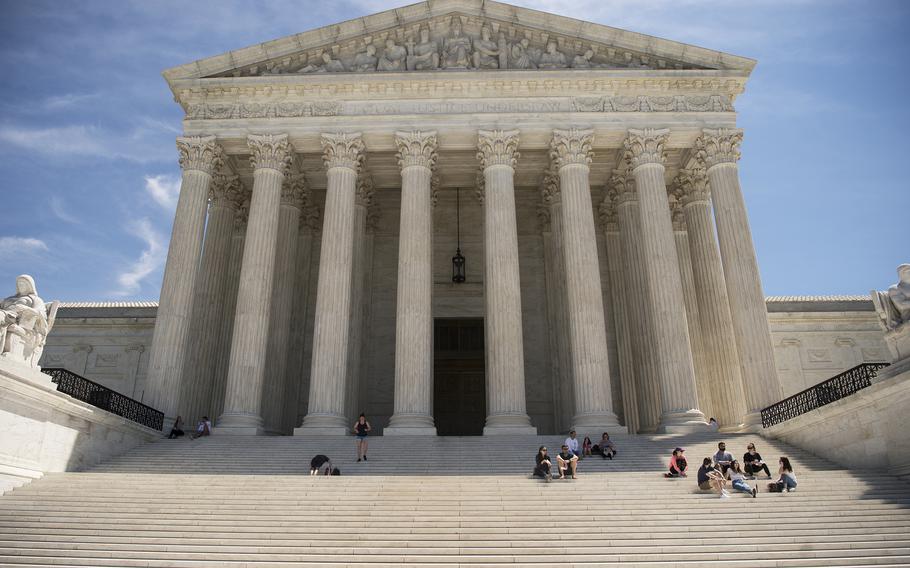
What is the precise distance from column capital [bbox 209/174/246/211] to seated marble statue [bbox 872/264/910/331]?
26148 millimetres

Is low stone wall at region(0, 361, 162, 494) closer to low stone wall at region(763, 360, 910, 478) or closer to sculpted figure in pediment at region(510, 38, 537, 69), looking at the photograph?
sculpted figure in pediment at region(510, 38, 537, 69)

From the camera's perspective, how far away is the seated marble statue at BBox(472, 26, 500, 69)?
29.3m

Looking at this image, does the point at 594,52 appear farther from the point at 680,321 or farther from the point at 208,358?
the point at 208,358

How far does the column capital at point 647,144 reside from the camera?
27812 millimetres

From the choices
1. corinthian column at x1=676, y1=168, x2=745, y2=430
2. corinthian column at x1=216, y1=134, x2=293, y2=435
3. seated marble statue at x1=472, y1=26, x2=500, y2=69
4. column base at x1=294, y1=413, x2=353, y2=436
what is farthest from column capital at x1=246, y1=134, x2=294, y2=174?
corinthian column at x1=676, y1=168, x2=745, y2=430

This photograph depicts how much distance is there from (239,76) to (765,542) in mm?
26932

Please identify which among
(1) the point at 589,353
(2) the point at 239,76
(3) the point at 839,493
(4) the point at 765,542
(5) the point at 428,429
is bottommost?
(4) the point at 765,542

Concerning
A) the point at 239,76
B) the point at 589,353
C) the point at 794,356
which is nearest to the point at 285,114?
the point at 239,76

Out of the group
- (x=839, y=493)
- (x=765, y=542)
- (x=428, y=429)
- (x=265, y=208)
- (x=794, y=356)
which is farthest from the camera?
(x=794, y=356)

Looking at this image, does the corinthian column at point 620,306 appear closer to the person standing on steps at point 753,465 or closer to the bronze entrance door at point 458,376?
the bronze entrance door at point 458,376

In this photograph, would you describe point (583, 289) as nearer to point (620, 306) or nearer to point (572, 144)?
point (572, 144)

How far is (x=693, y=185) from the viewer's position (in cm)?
3088

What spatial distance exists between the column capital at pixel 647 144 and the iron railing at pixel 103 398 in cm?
2156

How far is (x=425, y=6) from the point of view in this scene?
97.6ft
